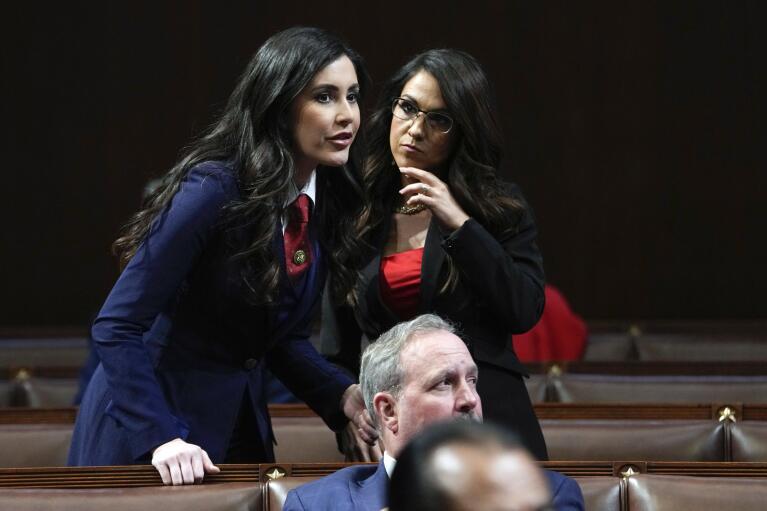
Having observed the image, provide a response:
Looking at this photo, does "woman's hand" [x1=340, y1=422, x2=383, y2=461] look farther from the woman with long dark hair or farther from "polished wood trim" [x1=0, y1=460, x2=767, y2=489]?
"polished wood trim" [x1=0, y1=460, x2=767, y2=489]

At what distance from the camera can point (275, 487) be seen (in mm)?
2357

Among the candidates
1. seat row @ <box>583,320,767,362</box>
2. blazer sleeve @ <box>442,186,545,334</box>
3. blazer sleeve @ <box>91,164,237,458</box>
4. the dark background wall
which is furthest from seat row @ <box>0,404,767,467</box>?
the dark background wall

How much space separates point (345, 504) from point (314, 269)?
1.99 ft

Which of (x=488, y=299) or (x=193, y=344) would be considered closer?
(x=193, y=344)

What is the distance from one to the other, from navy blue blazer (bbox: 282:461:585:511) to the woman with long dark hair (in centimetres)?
25

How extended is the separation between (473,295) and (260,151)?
573 mm

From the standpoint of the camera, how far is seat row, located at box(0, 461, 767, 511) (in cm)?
228

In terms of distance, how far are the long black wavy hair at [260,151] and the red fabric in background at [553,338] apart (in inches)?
112

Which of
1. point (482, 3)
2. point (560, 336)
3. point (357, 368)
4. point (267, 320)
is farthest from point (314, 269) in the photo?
point (482, 3)

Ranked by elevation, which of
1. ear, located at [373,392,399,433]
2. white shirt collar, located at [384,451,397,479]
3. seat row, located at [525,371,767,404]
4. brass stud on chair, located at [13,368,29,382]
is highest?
brass stud on chair, located at [13,368,29,382]

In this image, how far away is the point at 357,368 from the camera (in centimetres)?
292

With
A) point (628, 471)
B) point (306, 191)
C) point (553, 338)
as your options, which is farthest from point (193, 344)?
point (553, 338)

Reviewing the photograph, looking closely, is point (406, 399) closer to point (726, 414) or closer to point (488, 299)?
point (488, 299)

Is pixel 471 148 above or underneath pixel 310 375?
above
